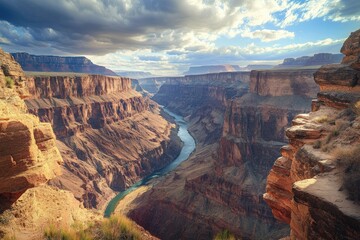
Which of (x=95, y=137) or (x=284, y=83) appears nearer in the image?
(x=284, y=83)

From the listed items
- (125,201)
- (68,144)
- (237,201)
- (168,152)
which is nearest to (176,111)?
(168,152)

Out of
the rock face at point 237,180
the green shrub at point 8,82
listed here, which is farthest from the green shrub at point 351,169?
the rock face at point 237,180

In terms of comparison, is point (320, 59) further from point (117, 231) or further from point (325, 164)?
point (117, 231)

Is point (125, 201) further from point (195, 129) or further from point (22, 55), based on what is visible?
point (22, 55)

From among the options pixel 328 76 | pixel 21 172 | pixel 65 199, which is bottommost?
pixel 65 199

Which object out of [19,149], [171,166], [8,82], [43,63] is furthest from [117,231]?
[43,63]

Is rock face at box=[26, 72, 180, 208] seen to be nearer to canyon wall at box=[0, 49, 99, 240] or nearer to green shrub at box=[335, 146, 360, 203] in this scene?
canyon wall at box=[0, 49, 99, 240]
